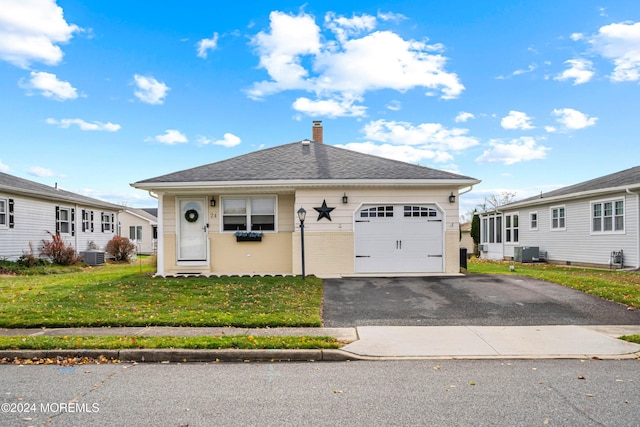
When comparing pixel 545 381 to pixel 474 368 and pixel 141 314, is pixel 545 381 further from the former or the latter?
pixel 141 314

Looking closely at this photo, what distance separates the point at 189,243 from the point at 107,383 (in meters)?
9.47

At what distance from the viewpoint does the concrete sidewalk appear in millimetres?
5652

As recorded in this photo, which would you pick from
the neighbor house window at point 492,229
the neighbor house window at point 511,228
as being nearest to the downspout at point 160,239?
the neighbor house window at point 511,228

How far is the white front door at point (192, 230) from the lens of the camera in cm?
1389

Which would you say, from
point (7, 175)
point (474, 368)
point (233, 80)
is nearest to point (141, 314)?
point (474, 368)

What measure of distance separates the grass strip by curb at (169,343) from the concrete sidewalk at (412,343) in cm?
16

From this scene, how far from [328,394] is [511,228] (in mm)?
24306

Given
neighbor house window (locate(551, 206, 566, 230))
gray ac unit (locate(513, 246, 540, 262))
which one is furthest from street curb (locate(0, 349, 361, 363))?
gray ac unit (locate(513, 246, 540, 262))

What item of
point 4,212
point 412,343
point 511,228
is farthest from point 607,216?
point 4,212

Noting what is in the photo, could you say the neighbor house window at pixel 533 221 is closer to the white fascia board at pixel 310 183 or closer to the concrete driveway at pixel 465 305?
the white fascia board at pixel 310 183

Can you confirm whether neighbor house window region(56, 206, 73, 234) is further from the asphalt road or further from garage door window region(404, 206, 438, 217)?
the asphalt road

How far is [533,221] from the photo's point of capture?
23359 millimetres

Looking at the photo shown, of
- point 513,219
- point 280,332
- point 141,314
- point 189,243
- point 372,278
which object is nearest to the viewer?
point 280,332

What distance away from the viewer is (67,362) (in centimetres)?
555
